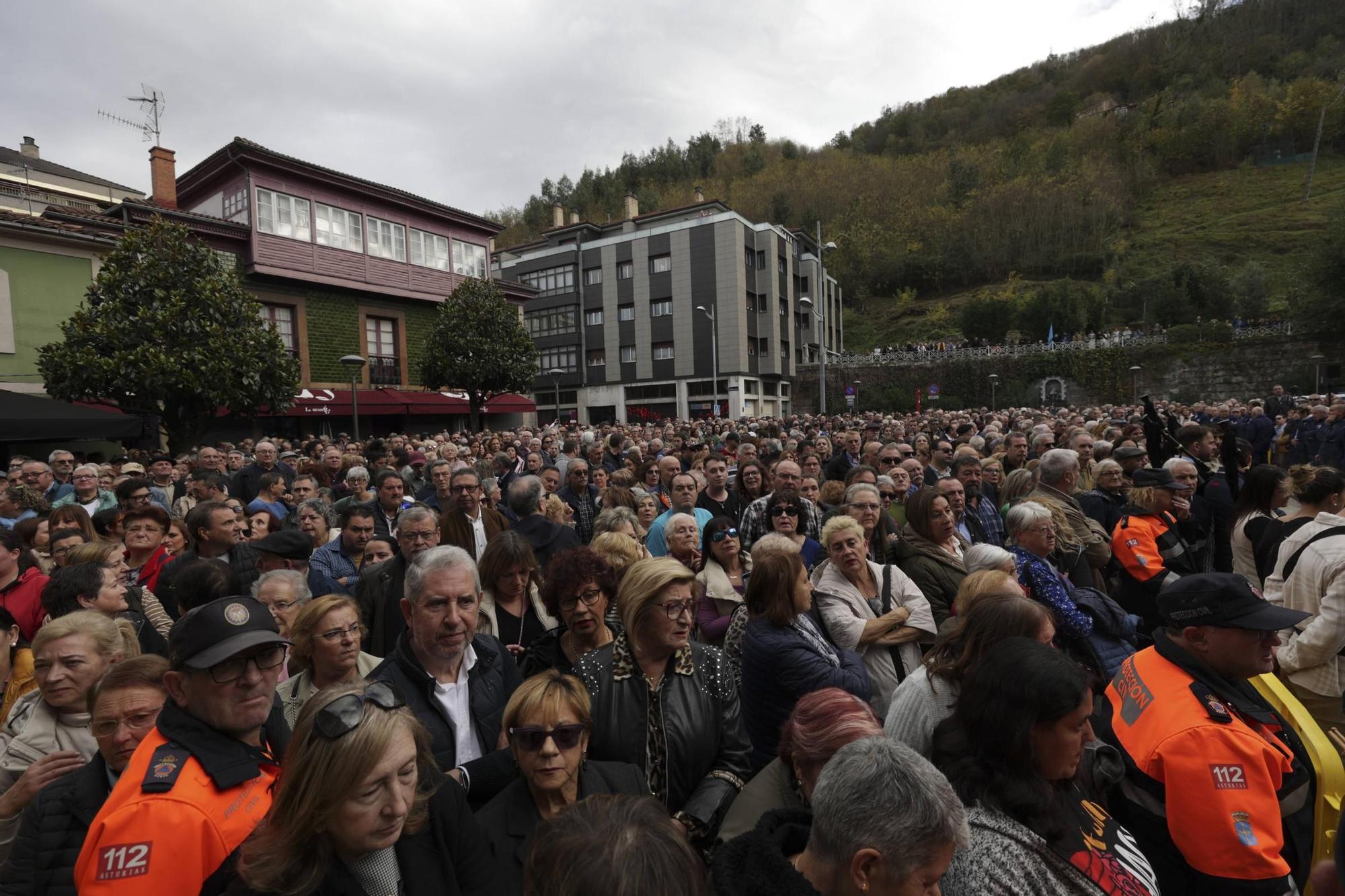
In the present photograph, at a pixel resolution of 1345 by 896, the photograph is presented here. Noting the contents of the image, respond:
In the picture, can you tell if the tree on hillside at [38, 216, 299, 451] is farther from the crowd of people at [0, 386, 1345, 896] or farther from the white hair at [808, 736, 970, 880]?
the white hair at [808, 736, 970, 880]

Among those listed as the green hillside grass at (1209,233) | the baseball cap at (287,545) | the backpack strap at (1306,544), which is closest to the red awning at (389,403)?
the baseball cap at (287,545)

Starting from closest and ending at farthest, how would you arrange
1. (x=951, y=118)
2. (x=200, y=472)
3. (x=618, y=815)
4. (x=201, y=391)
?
(x=618, y=815) → (x=200, y=472) → (x=201, y=391) → (x=951, y=118)

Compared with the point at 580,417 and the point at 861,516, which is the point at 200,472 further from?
the point at 580,417

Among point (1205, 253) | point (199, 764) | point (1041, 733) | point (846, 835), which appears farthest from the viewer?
point (1205, 253)

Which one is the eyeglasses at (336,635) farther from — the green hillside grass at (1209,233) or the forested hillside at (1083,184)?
the green hillside grass at (1209,233)

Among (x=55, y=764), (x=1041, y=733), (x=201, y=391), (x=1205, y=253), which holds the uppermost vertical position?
(x=1205, y=253)

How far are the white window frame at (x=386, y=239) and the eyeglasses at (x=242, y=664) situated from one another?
25871 mm

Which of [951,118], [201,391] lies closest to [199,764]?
[201,391]

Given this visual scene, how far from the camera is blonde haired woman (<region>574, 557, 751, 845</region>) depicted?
7.71 ft

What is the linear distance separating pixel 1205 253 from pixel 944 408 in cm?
3651

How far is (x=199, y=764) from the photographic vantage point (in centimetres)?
168

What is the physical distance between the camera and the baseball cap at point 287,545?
411 cm

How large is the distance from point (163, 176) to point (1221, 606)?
29.3m

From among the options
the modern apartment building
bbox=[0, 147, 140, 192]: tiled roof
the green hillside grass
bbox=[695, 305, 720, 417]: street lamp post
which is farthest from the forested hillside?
bbox=[0, 147, 140, 192]: tiled roof
